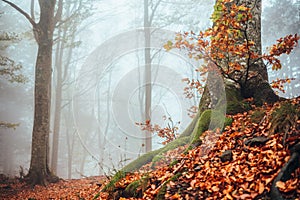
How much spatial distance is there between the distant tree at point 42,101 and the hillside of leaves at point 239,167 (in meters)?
5.13

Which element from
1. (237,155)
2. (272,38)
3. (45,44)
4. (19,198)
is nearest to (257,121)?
(237,155)

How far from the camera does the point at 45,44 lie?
8.23m

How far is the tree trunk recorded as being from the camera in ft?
25.5

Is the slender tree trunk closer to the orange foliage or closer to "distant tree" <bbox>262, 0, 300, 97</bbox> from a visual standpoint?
the orange foliage

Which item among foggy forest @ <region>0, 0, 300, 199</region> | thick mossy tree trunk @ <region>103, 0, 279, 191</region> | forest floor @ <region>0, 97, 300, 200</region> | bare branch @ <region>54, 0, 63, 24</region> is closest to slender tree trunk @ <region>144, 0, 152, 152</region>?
foggy forest @ <region>0, 0, 300, 199</region>

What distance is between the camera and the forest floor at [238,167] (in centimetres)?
210

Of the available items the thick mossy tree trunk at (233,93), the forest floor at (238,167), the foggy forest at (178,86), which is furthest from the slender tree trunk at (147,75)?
the forest floor at (238,167)

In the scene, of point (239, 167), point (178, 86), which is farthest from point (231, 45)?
point (178, 86)

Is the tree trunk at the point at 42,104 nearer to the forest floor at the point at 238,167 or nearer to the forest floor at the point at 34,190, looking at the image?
the forest floor at the point at 34,190

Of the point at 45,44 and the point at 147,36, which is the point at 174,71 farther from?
the point at 147,36

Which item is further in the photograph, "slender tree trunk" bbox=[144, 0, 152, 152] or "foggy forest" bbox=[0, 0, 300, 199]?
"slender tree trunk" bbox=[144, 0, 152, 152]

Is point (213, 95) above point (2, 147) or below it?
above

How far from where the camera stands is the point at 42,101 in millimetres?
8016

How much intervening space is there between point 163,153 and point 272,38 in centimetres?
1679
